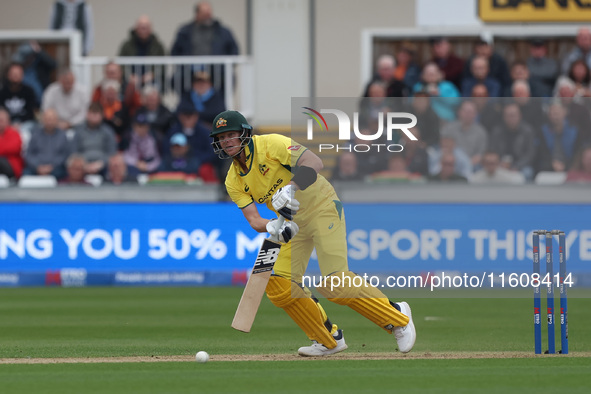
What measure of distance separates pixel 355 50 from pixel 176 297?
31.1 ft

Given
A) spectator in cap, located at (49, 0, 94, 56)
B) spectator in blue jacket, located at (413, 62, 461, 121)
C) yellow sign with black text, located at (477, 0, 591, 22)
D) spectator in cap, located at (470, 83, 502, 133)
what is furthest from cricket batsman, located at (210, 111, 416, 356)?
spectator in cap, located at (49, 0, 94, 56)

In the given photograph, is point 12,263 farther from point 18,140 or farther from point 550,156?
point 550,156

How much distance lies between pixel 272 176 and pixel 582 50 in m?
10.5

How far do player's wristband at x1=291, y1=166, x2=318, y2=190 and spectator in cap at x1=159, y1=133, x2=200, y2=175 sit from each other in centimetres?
865

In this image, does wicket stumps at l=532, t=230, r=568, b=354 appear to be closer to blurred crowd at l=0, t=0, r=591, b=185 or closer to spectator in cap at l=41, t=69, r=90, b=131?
blurred crowd at l=0, t=0, r=591, b=185

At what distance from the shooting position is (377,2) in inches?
904

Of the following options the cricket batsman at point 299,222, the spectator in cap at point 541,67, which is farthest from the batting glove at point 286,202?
the spectator in cap at point 541,67

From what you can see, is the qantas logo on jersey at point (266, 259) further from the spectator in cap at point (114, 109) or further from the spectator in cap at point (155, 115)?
the spectator in cap at point (114, 109)

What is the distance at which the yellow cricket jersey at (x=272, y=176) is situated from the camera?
29.8ft

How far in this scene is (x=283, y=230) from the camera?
8906mm

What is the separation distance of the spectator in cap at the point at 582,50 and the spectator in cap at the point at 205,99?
211 inches

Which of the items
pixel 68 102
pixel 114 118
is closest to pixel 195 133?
pixel 114 118

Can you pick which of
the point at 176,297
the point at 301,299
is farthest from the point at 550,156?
the point at 301,299

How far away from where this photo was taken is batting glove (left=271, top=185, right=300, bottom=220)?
8.71m
